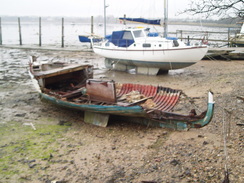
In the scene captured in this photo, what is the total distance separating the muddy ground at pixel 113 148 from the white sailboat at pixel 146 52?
467 cm

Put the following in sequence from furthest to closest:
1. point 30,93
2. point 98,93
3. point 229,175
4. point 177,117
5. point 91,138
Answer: point 30,93
point 98,93
point 91,138
point 177,117
point 229,175

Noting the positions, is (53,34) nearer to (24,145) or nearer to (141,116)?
(24,145)

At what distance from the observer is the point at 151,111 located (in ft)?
23.2

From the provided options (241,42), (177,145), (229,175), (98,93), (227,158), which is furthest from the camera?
(241,42)

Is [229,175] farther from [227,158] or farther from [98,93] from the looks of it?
[98,93]

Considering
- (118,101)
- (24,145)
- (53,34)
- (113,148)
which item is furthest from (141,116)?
(53,34)

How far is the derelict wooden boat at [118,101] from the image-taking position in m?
7.02

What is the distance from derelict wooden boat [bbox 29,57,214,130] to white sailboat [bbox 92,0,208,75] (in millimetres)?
5757

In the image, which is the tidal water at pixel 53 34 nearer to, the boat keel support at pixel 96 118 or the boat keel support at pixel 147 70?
the boat keel support at pixel 147 70

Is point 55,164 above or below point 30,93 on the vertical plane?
below

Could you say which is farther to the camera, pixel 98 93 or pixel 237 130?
pixel 98 93

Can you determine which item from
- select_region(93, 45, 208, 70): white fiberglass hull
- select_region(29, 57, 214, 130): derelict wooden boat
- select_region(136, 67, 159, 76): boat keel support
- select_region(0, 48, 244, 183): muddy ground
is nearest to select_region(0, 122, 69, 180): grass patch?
select_region(0, 48, 244, 183): muddy ground

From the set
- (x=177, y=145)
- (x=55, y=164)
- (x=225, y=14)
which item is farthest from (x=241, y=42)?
(x=55, y=164)

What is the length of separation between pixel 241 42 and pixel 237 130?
19993 mm
